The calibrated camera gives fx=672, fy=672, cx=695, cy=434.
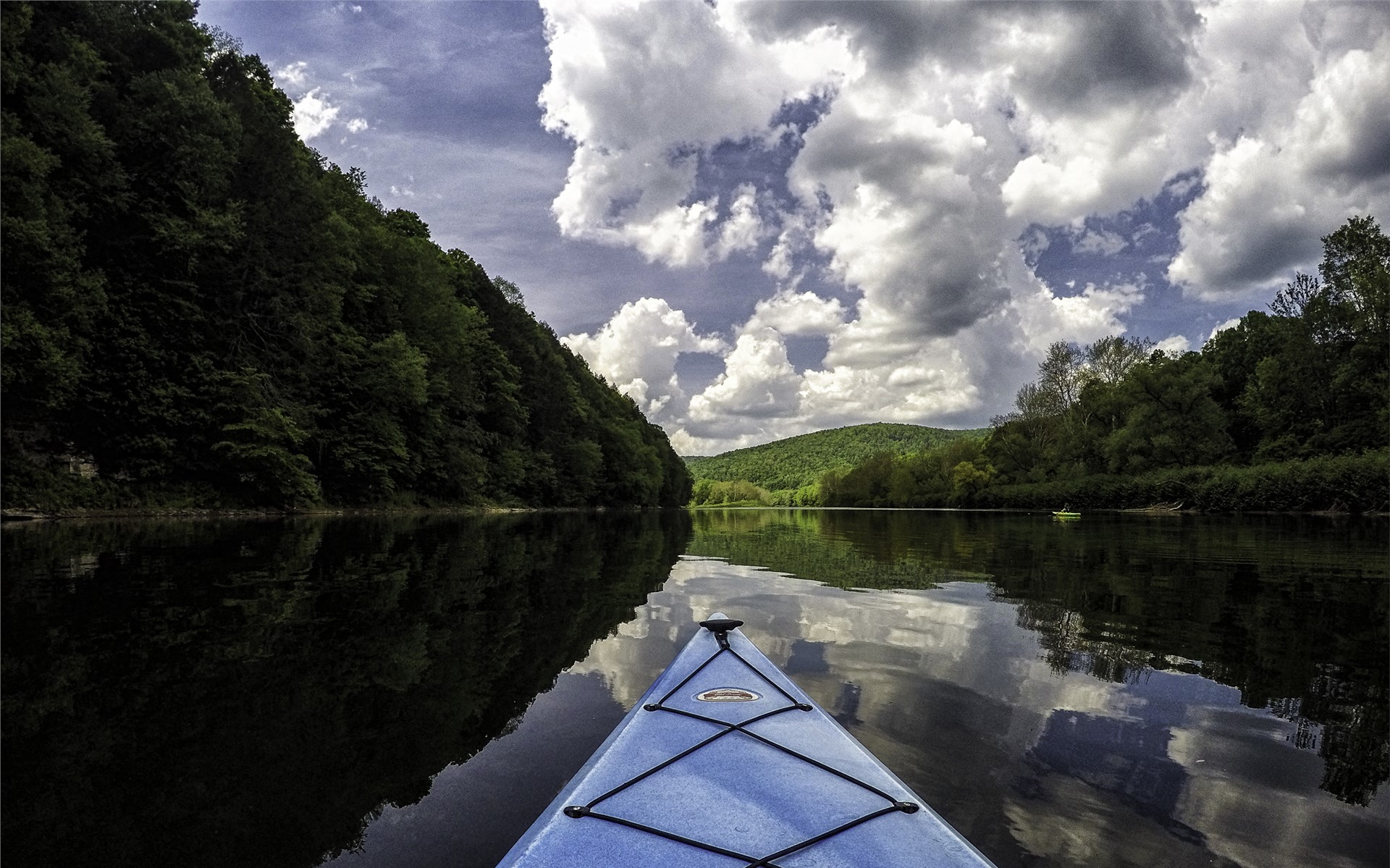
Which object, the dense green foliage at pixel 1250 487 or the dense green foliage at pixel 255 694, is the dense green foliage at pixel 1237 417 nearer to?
the dense green foliage at pixel 1250 487

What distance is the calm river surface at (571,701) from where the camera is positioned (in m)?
3.20

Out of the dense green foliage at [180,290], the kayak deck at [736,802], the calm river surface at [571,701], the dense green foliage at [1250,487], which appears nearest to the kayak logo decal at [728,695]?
the kayak deck at [736,802]

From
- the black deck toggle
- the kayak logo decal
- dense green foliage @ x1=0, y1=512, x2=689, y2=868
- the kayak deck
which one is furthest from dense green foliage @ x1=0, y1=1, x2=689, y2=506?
the kayak deck

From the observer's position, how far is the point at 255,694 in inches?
191

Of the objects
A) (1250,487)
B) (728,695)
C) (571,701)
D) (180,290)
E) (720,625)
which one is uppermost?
(180,290)

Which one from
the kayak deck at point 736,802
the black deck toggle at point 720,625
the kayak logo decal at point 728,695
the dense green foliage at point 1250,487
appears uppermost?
the dense green foliage at point 1250,487

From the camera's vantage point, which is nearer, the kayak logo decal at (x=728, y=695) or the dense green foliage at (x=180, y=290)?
the kayak logo decal at (x=728, y=695)

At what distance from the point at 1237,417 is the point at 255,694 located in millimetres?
81032

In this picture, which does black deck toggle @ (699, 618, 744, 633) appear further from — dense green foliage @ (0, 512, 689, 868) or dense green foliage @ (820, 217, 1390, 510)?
dense green foliage @ (820, 217, 1390, 510)

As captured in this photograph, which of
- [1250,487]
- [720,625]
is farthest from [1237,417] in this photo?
[720,625]

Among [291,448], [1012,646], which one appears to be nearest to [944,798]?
[1012,646]

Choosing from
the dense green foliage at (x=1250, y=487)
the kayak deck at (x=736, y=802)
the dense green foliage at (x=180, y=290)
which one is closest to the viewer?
the kayak deck at (x=736, y=802)

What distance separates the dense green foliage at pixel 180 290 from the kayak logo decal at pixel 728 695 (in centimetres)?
1955

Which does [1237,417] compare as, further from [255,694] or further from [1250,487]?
[255,694]
